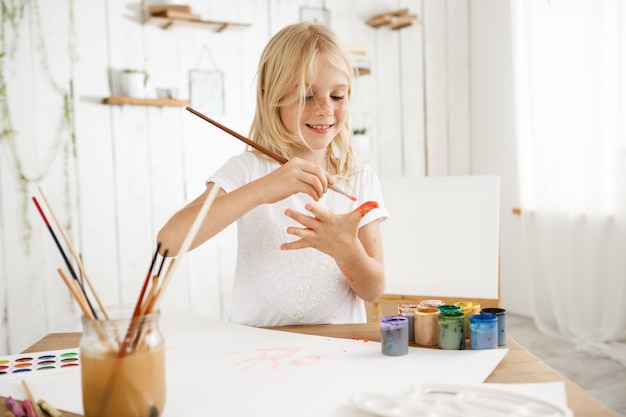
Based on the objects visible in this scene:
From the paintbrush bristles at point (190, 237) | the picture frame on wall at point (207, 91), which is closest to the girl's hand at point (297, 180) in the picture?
the paintbrush bristles at point (190, 237)

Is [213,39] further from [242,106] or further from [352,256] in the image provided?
[352,256]

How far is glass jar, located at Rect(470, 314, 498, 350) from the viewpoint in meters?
1.02

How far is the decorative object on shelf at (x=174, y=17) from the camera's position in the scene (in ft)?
9.56

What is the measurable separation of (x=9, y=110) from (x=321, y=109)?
2009 mm

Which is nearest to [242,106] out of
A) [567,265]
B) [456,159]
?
[456,159]

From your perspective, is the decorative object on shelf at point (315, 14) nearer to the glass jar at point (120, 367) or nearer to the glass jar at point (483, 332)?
the glass jar at point (483, 332)

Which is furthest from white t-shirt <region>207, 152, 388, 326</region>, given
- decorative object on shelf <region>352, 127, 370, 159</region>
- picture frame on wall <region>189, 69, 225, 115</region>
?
decorative object on shelf <region>352, 127, 370, 159</region>

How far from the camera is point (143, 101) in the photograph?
2959 mm

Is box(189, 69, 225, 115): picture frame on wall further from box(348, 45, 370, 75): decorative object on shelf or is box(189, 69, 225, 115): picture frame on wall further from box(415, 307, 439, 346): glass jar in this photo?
box(415, 307, 439, 346): glass jar

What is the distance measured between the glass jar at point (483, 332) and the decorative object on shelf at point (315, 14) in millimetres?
2715

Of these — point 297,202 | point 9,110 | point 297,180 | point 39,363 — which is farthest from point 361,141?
point 39,363

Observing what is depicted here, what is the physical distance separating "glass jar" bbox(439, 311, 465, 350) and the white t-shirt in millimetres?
433

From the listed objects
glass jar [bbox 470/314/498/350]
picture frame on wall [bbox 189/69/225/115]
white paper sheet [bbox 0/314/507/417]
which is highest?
picture frame on wall [bbox 189/69/225/115]

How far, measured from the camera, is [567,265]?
10.0ft
